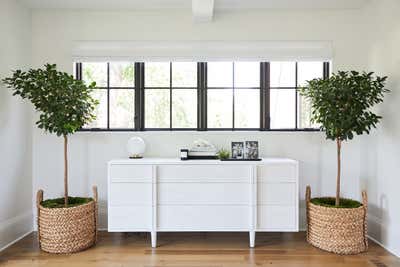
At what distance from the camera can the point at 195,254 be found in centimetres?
317

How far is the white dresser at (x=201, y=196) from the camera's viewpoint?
10.9ft

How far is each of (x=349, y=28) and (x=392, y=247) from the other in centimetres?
236

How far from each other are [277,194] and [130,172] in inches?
57.6

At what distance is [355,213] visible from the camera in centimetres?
315

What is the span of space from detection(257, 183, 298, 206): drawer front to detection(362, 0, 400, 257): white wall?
923 millimetres

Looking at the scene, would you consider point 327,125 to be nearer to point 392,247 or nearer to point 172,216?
point 392,247

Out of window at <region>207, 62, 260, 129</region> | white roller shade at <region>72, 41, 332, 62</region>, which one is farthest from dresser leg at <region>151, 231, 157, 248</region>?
white roller shade at <region>72, 41, 332, 62</region>

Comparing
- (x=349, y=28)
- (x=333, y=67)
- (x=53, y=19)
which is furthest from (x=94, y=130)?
(x=349, y=28)

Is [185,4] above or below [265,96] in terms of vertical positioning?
above

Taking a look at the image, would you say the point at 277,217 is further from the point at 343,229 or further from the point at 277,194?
the point at 343,229

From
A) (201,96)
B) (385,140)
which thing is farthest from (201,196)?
(385,140)

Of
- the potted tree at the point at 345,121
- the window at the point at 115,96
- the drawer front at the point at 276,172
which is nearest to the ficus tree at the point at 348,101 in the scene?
the potted tree at the point at 345,121

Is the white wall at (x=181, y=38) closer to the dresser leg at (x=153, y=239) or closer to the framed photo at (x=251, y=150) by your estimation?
the framed photo at (x=251, y=150)

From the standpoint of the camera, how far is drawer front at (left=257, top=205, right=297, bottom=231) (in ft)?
10.9
